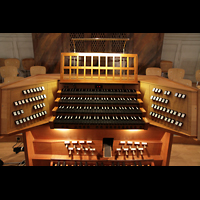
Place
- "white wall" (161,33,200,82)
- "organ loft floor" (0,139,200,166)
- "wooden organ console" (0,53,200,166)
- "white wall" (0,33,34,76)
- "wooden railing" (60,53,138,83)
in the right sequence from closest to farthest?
"wooden organ console" (0,53,200,166), "wooden railing" (60,53,138,83), "organ loft floor" (0,139,200,166), "white wall" (161,33,200,82), "white wall" (0,33,34,76)

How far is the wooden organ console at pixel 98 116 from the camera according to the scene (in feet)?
7.50

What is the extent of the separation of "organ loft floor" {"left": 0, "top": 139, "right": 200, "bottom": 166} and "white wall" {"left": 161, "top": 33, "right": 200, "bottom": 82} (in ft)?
11.7

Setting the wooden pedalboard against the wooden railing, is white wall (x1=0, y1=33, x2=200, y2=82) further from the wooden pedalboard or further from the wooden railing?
the wooden pedalboard

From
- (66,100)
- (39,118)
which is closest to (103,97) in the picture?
(66,100)

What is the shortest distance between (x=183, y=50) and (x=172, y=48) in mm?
454

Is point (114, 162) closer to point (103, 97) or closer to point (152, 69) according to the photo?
point (103, 97)

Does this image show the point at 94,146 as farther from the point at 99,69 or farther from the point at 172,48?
the point at 172,48

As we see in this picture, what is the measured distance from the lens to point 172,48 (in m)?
6.04

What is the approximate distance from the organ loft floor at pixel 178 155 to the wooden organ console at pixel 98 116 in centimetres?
79

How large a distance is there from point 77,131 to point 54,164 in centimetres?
82

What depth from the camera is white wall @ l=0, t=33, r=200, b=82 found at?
5.96 m

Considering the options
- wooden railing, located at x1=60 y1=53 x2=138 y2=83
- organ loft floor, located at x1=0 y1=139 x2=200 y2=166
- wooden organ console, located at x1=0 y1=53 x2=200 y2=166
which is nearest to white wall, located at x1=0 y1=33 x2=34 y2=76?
wooden railing, located at x1=60 y1=53 x2=138 y2=83

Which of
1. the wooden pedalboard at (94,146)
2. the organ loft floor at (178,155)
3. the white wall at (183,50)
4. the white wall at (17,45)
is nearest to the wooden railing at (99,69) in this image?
the wooden pedalboard at (94,146)

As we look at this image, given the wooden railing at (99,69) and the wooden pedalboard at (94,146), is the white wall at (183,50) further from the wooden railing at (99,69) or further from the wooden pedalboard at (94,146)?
the wooden pedalboard at (94,146)
